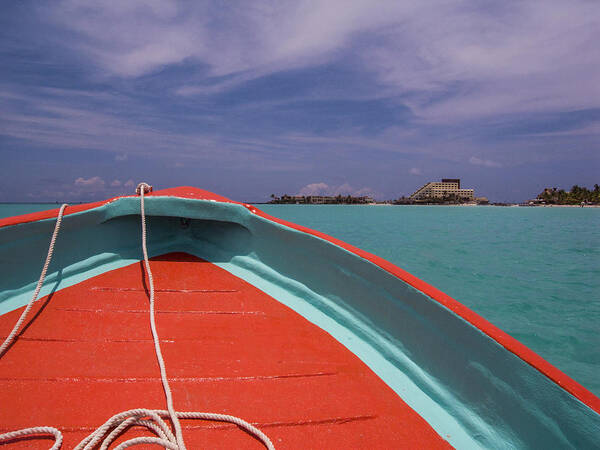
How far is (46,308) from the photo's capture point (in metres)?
1.61

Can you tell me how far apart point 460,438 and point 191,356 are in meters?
1.08

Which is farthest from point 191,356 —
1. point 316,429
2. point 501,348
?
point 501,348

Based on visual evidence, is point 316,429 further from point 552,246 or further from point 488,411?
point 552,246

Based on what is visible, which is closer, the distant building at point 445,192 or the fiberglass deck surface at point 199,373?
the fiberglass deck surface at point 199,373

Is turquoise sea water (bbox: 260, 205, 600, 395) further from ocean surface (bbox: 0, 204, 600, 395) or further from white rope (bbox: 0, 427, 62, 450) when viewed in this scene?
white rope (bbox: 0, 427, 62, 450)

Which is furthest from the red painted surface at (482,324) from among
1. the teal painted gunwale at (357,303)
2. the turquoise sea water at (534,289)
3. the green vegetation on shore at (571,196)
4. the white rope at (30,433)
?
the green vegetation on shore at (571,196)

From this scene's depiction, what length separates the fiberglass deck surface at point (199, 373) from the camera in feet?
3.44

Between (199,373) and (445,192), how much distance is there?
13560 centimetres

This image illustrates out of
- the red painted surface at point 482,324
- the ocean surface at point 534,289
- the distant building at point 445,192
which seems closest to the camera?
the red painted surface at point 482,324

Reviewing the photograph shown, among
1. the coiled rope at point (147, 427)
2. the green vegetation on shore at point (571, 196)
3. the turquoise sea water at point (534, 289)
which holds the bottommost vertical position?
the turquoise sea water at point (534, 289)

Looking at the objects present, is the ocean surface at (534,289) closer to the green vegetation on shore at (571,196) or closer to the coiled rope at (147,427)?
the coiled rope at (147,427)

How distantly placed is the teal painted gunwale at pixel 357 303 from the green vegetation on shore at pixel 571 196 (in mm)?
Result: 111668

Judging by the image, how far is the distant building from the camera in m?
121

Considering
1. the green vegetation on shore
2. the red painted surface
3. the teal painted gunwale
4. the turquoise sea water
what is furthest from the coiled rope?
the green vegetation on shore
